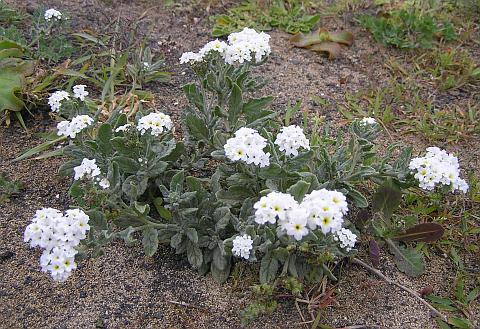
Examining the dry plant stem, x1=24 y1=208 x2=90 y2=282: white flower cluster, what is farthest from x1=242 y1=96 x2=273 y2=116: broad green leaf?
x1=24 y1=208 x2=90 y2=282: white flower cluster

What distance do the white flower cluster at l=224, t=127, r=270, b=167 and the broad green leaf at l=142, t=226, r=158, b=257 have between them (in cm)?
54

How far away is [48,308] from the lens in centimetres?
258

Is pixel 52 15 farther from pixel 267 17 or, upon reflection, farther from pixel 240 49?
pixel 267 17

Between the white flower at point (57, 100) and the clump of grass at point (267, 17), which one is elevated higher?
the white flower at point (57, 100)

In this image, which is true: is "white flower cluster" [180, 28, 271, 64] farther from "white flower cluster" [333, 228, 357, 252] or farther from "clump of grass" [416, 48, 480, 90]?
"clump of grass" [416, 48, 480, 90]

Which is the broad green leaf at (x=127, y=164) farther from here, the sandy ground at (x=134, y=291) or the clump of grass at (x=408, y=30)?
the clump of grass at (x=408, y=30)

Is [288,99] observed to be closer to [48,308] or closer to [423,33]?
[423,33]

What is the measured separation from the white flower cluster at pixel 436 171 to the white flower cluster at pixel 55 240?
1.52m

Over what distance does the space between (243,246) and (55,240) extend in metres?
0.77

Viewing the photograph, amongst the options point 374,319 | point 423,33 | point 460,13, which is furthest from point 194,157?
point 460,13

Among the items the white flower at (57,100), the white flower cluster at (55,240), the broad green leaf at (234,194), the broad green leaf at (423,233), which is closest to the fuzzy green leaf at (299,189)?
the broad green leaf at (234,194)

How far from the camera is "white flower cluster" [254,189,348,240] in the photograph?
2.11 metres

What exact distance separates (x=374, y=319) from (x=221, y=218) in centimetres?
85

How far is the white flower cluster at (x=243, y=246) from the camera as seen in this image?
242 centimetres
